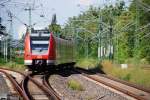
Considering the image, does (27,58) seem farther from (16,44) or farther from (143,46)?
(16,44)

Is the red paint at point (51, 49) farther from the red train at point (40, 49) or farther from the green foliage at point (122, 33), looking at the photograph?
the green foliage at point (122, 33)

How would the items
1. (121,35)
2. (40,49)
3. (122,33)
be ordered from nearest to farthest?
(40,49), (122,33), (121,35)

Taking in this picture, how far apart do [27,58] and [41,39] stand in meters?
1.63

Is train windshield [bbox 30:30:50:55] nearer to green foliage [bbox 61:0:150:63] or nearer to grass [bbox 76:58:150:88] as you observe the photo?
grass [bbox 76:58:150:88]

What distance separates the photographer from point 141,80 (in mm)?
32719

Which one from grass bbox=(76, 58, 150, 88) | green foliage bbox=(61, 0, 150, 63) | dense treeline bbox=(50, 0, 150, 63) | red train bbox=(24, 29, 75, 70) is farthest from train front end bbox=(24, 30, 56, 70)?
green foliage bbox=(61, 0, 150, 63)

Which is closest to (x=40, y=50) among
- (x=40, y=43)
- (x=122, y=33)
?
(x=40, y=43)

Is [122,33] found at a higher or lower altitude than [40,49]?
higher

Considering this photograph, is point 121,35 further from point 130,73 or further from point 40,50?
point 40,50

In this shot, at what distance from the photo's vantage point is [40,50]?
3512 cm

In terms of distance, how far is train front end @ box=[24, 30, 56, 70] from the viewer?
3500 centimetres

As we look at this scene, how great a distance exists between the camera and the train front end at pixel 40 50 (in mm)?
35000

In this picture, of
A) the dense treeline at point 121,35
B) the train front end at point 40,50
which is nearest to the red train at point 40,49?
the train front end at point 40,50

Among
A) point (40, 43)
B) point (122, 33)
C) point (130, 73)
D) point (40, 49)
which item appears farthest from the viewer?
point (122, 33)
